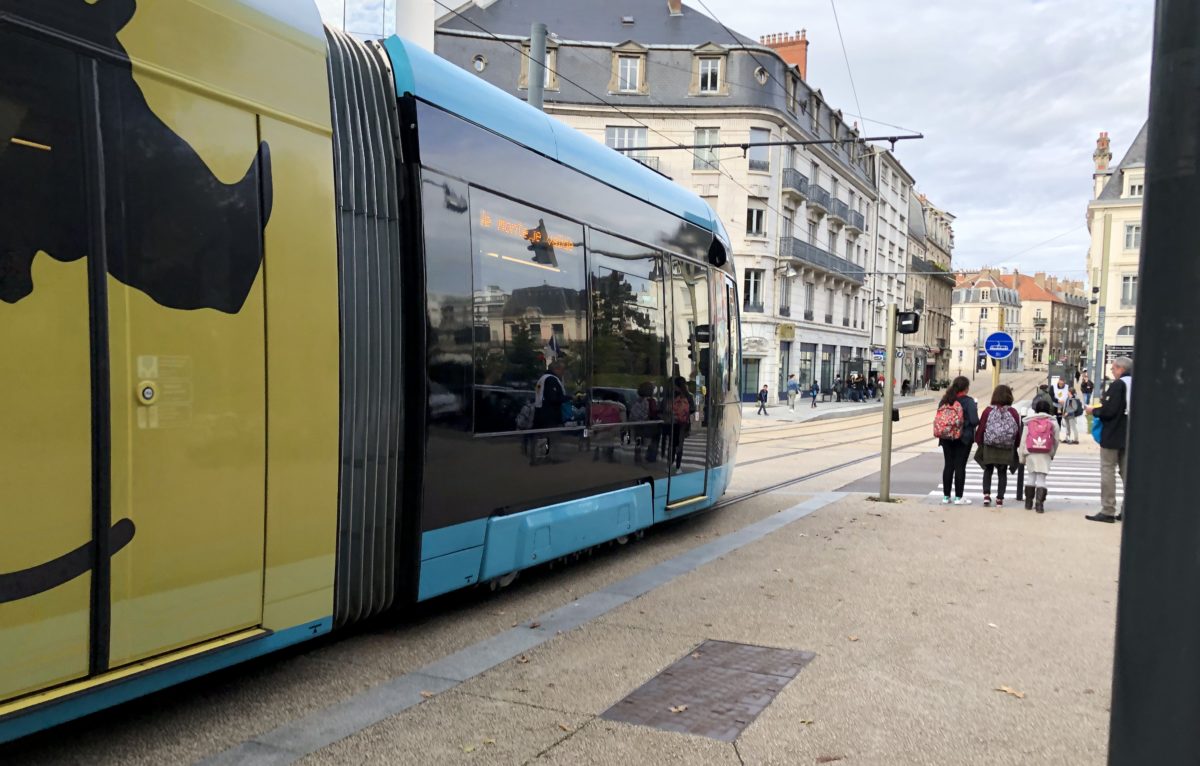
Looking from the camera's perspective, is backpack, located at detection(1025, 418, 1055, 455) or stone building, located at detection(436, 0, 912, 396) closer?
backpack, located at detection(1025, 418, 1055, 455)

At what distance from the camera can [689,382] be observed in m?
8.59

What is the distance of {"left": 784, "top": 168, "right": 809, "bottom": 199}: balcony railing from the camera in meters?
45.1

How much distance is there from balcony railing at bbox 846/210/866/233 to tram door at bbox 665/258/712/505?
159 ft

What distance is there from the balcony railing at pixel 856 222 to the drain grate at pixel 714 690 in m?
52.6

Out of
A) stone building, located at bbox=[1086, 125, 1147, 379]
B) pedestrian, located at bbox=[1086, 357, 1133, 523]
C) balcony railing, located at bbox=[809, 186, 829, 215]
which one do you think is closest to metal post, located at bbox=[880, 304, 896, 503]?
pedestrian, located at bbox=[1086, 357, 1133, 523]

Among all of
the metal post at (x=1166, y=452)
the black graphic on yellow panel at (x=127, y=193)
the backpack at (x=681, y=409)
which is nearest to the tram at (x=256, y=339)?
the black graphic on yellow panel at (x=127, y=193)

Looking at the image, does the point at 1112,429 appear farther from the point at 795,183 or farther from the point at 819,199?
the point at 819,199

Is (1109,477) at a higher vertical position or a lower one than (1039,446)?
lower

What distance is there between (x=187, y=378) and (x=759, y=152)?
41.8 metres

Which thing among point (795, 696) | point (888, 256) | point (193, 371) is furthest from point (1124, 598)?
point (888, 256)

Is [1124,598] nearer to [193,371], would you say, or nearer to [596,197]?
[193,371]

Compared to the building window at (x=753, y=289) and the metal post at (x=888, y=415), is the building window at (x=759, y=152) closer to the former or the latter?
the building window at (x=753, y=289)

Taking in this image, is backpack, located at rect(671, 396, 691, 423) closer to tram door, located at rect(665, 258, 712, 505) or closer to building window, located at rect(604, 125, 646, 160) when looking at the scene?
tram door, located at rect(665, 258, 712, 505)

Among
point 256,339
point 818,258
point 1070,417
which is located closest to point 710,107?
point 818,258
